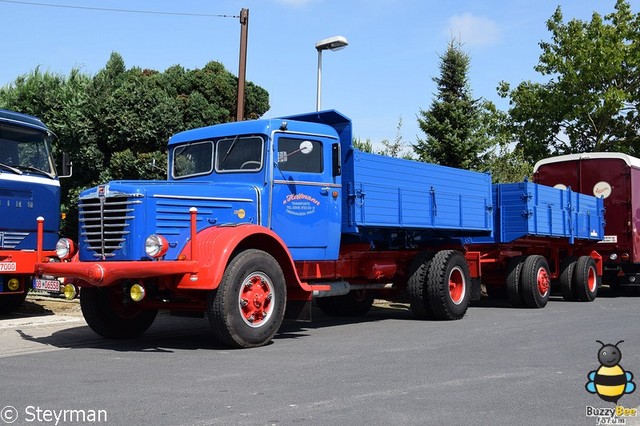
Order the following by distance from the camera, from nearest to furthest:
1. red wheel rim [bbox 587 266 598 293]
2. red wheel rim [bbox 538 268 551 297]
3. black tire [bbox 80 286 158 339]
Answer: black tire [bbox 80 286 158 339] < red wheel rim [bbox 538 268 551 297] < red wheel rim [bbox 587 266 598 293]

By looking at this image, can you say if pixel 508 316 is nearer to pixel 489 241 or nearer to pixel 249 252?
pixel 489 241

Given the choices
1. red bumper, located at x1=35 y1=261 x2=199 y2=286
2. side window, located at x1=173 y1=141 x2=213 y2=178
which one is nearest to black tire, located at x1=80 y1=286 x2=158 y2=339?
red bumper, located at x1=35 y1=261 x2=199 y2=286

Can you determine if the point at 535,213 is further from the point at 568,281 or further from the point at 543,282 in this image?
the point at 568,281

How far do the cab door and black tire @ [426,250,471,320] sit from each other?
2.16m

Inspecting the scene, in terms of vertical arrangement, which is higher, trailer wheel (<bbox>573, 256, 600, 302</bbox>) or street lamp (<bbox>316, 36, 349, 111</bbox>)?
street lamp (<bbox>316, 36, 349, 111</bbox>)

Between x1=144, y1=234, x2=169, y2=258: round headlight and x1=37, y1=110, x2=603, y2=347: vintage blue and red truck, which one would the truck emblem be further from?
x1=144, y1=234, x2=169, y2=258: round headlight

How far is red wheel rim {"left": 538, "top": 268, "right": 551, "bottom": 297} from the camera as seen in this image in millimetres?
14750

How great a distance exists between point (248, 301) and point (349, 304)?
4.80 metres

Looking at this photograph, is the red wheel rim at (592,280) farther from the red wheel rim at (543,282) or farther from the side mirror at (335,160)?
the side mirror at (335,160)

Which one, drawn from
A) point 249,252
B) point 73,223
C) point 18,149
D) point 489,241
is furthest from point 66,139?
point 249,252

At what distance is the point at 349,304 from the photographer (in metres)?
13.0

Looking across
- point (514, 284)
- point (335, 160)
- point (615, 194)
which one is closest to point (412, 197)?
point (335, 160)

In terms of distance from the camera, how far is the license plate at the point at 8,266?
10844 millimetres

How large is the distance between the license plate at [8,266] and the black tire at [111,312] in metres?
2.16
